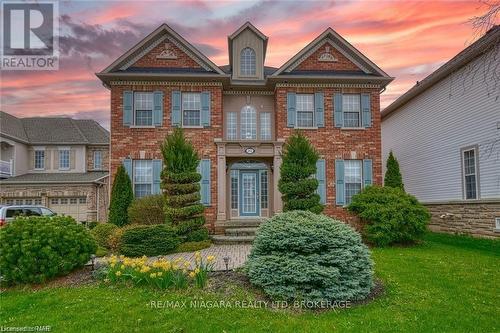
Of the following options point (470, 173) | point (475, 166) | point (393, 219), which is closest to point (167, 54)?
point (393, 219)

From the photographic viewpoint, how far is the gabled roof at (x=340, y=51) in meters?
15.8

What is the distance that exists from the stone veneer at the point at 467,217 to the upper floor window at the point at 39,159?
2517cm

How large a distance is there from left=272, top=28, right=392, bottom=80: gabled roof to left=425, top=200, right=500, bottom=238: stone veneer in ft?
20.5

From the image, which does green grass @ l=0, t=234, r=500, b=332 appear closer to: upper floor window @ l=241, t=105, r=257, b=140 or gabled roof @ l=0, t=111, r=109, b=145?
upper floor window @ l=241, t=105, r=257, b=140

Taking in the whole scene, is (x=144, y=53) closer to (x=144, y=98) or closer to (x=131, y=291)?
(x=144, y=98)

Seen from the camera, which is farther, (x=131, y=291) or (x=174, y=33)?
(x=174, y=33)

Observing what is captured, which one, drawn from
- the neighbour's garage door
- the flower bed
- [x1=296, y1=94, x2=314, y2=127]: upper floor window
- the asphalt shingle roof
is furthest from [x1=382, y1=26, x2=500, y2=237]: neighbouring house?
the neighbour's garage door

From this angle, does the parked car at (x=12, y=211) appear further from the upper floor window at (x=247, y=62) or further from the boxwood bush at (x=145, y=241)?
the upper floor window at (x=247, y=62)

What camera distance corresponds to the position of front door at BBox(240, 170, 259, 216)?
53.3ft

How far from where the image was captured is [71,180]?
73.7 ft

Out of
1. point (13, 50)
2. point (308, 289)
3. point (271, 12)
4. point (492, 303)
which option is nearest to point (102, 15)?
point (13, 50)

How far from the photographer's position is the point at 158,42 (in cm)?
1570

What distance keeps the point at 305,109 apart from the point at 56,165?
62.2 feet

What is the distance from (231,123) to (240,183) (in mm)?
2855
